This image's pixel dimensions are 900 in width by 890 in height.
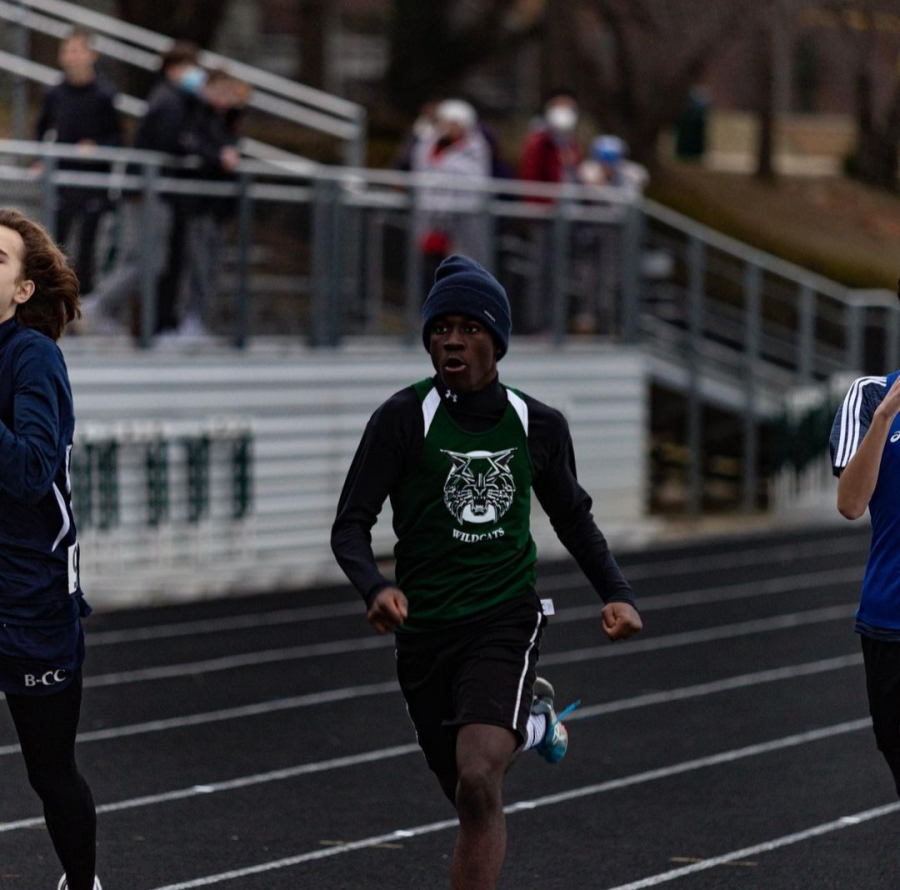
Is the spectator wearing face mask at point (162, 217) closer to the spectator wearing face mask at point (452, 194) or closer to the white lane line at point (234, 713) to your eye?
the spectator wearing face mask at point (452, 194)

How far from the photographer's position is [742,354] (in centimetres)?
2198

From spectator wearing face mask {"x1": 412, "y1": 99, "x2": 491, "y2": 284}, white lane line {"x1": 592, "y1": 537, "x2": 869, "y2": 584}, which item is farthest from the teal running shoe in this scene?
spectator wearing face mask {"x1": 412, "y1": 99, "x2": 491, "y2": 284}

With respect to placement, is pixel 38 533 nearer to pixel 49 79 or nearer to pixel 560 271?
pixel 49 79

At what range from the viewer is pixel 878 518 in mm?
5645

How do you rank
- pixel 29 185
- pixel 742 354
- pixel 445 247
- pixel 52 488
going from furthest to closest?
pixel 742 354
pixel 445 247
pixel 29 185
pixel 52 488

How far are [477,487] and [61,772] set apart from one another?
4.23ft

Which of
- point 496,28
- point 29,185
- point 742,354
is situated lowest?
point 742,354

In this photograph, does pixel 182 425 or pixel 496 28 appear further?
pixel 496 28

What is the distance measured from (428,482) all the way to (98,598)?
29.6ft

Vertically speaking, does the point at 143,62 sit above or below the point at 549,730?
above

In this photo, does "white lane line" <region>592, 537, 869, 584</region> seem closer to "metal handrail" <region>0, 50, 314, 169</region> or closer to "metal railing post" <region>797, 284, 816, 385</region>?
"metal railing post" <region>797, 284, 816, 385</region>

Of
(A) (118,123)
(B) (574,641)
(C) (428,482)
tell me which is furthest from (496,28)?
(C) (428,482)

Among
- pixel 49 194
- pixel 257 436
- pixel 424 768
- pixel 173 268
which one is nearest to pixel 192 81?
pixel 173 268

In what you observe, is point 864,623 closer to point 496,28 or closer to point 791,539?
point 791,539
